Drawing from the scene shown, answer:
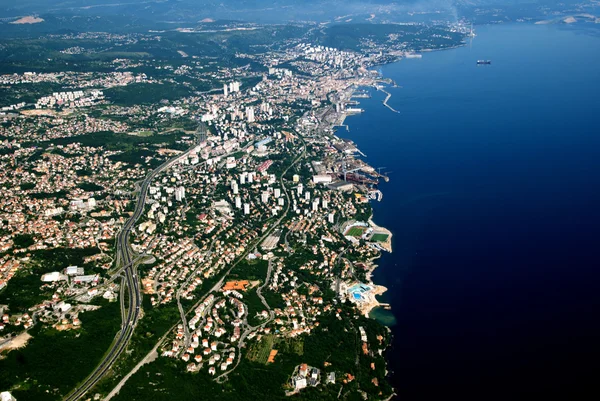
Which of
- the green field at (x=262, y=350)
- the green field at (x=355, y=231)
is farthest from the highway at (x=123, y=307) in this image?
the green field at (x=355, y=231)

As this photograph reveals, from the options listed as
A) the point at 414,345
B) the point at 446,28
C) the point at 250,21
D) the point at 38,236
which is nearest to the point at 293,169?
the point at 38,236

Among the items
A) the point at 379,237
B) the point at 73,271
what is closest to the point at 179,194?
the point at 73,271

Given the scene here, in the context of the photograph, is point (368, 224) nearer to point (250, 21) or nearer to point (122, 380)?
point (122, 380)

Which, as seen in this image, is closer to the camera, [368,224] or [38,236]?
[38,236]

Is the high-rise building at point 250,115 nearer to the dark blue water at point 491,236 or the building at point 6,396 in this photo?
the dark blue water at point 491,236

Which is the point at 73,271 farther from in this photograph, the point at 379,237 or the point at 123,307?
the point at 379,237

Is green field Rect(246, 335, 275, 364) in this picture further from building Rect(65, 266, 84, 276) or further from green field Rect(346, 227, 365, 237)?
green field Rect(346, 227, 365, 237)

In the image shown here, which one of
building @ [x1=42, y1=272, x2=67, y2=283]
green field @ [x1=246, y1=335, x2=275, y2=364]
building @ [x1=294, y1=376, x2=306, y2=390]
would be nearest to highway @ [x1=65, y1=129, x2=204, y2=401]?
building @ [x1=42, y1=272, x2=67, y2=283]
